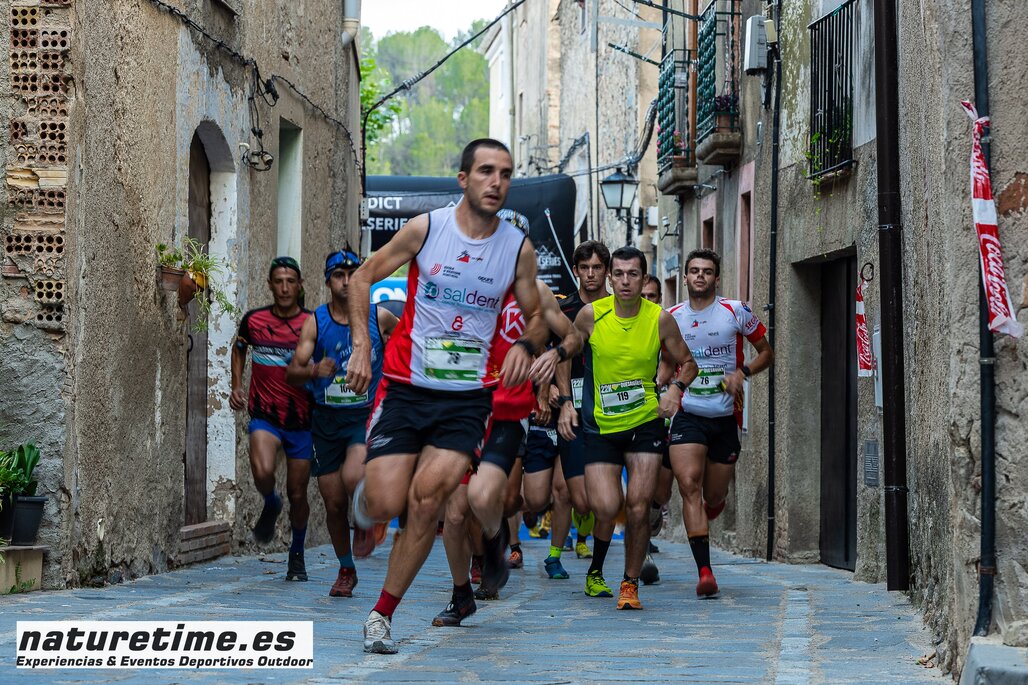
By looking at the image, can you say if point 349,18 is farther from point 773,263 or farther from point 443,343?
point 443,343

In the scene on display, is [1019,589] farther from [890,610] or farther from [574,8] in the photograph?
[574,8]

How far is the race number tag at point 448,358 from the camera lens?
22.4 feet

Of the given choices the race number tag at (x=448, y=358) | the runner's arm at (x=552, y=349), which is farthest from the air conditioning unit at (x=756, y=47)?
the race number tag at (x=448, y=358)

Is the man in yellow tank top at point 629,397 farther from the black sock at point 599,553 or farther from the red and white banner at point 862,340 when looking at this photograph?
the red and white banner at point 862,340

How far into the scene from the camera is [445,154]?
281 ft

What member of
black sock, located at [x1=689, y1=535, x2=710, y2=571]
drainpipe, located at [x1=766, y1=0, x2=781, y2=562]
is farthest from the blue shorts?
drainpipe, located at [x1=766, y1=0, x2=781, y2=562]

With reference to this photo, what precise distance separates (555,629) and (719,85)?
10.6 m

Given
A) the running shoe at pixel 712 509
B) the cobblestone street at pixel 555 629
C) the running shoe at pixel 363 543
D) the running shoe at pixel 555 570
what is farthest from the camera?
the running shoe at pixel 555 570

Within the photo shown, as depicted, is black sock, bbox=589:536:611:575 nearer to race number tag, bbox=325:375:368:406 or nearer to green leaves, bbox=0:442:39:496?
race number tag, bbox=325:375:368:406

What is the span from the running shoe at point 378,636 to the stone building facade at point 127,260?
2.82 meters

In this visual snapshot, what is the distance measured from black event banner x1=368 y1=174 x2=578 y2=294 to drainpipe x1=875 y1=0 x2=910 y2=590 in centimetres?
1485

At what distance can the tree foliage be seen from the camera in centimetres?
8544

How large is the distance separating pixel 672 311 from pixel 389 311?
1737 millimetres

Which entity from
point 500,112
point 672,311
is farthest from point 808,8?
point 500,112
